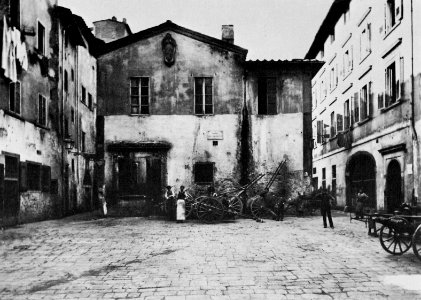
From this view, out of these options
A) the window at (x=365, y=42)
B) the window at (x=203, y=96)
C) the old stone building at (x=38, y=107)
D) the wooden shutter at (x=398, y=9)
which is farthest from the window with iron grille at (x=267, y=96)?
the old stone building at (x=38, y=107)

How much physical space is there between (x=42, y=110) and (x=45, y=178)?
294 centimetres

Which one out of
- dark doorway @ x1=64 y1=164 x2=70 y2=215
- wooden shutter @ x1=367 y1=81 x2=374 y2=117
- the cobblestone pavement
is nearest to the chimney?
wooden shutter @ x1=367 y1=81 x2=374 y2=117

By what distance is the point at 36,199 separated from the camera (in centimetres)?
1758

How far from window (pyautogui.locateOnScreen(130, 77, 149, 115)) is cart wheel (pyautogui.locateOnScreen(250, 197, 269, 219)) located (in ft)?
21.4

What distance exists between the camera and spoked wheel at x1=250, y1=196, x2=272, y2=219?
1775 cm

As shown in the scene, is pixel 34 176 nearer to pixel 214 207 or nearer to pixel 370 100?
pixel 214 207

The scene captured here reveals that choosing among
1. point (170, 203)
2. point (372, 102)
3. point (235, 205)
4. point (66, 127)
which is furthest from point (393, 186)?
point (66, 127)

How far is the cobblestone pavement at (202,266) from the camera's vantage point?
610 cm

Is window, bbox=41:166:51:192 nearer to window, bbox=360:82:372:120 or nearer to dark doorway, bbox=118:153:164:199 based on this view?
dark doorway, bbox=118:153:164:199

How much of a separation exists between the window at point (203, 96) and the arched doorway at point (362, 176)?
25.2 feet

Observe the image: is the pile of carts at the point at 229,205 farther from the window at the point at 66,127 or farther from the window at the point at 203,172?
the window at the point at 66,127

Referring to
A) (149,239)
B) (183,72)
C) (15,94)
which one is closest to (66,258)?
(149,239)

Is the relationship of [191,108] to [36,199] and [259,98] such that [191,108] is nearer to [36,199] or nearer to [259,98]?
[259,98]

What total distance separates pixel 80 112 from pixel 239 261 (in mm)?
18942
